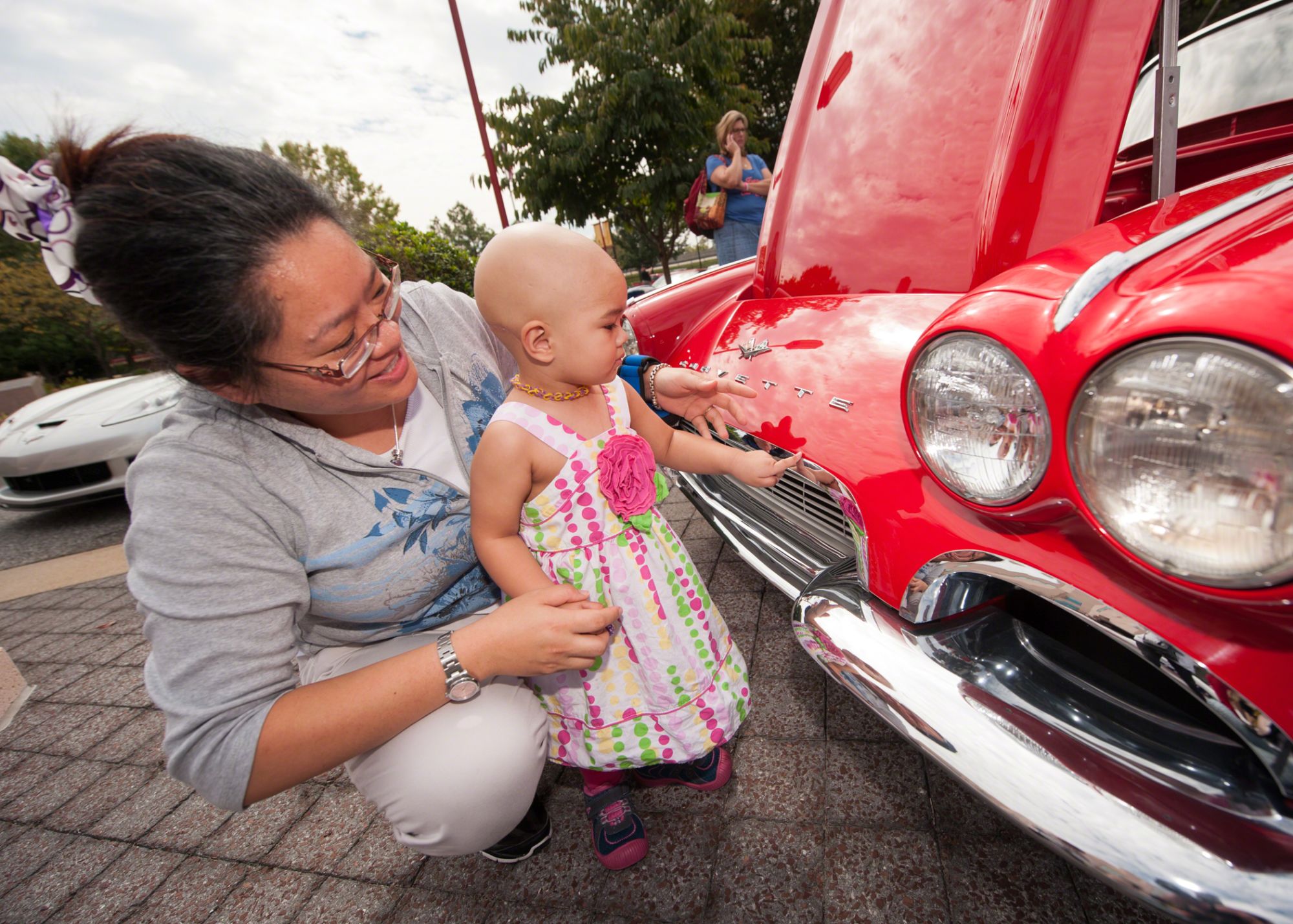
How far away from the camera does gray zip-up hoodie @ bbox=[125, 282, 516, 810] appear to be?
0.94m

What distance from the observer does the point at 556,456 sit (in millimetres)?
1142

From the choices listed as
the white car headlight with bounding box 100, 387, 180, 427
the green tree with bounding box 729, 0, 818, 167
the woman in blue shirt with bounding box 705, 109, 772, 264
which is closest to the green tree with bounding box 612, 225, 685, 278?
the green tree with bounding box 729, 0, 818, 167

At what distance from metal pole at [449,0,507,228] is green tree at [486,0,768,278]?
929mm

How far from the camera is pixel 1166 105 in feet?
3.52

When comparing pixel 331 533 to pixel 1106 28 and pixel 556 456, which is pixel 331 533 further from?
pixel 1106 28

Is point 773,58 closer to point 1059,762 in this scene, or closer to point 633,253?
point 1059,762

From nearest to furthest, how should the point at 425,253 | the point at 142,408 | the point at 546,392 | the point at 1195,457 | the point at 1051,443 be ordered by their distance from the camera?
the point at 1195,457 < the point at 1051,443 < the point at 546,392 < the point at 142,408 < the point at 425,253

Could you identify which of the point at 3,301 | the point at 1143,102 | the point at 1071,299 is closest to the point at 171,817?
the point at 1071,299

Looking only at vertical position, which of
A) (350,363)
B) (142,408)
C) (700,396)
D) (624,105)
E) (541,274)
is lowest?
(142,408)

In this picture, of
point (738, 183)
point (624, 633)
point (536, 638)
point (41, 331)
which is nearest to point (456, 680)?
point (536, 638)

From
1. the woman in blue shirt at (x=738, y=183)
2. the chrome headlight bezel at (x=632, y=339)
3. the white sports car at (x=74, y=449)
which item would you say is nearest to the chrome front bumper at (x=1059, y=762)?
the chrome headlight bezel at (x=632, y=339)

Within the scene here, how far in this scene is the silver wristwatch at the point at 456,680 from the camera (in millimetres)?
1042

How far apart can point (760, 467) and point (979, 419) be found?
48 centimetres

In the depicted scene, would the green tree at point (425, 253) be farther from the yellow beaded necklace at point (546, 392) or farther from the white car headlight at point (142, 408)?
the yellow beaded necklace at point (546, 392)
